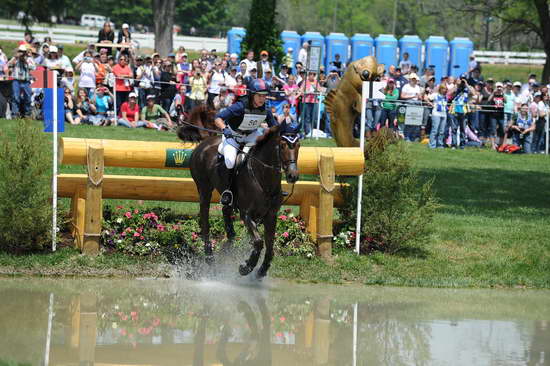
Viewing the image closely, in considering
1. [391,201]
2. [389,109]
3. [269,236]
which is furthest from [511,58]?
[269,236]

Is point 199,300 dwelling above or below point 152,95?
below

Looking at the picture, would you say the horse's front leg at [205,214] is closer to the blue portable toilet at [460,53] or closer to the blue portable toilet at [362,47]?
the blue portable toilet at [362,47]

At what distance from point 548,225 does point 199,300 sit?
8.07 metres

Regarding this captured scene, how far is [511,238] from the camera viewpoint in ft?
49.0

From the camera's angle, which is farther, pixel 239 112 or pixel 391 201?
pixel 391 201

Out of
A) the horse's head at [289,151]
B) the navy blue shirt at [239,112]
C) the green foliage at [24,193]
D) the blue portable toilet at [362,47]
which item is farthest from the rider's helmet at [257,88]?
the blue portable toilet at [362,47]

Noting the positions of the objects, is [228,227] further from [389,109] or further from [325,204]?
[389,109]

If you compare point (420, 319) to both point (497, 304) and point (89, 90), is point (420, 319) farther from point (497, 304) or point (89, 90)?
point (89, 90)

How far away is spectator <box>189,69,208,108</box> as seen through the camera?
24.1m

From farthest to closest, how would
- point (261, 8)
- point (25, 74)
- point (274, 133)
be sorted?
point (261, 8)
point (25, 74)
point (274, 133)

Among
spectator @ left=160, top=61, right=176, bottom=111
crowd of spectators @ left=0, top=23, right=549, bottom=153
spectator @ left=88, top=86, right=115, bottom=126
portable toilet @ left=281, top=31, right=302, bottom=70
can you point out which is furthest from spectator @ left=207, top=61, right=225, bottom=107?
portable toilet @ left=281, top=31, right=302, bottom=70

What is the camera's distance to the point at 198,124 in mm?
13414

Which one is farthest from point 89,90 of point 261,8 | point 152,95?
point 261,8

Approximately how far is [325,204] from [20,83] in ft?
41.6
